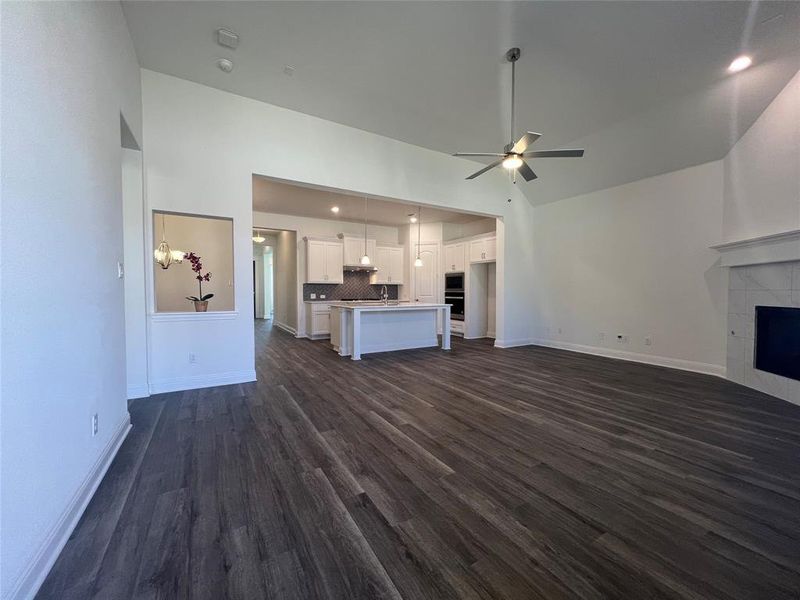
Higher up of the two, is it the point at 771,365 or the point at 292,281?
the point at 292,281

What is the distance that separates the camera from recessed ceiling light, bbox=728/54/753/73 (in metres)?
3.13

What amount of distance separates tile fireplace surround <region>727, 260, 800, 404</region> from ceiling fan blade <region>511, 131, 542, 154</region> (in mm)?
3224

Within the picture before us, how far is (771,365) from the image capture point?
3.60 meters

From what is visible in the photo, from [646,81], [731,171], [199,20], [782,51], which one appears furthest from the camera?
[731,171]

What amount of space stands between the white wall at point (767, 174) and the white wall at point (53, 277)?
20.1 feet

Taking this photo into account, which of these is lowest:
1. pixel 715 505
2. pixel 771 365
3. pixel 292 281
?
pixel 715 505

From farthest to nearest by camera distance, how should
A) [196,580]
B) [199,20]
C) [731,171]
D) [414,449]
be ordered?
[731,171], [199,20], [414,449], [196,580]

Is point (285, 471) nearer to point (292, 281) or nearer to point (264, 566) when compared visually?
point (264, 566)

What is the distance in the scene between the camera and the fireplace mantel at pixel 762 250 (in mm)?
3293

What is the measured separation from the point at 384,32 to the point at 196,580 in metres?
4.03

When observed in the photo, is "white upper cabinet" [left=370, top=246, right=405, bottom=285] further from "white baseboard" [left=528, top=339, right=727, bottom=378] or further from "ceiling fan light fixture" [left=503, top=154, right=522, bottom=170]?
"ceiling fan light fixture" [left=503, top=154, right=522, bottom=170]

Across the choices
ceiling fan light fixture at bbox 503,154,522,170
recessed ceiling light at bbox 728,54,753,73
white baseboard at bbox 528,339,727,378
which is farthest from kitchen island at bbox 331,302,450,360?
recessed ceiling light at bbox 728,54,753,73

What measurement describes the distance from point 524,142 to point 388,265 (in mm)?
6051

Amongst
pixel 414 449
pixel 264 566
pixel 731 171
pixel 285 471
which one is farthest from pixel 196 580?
pixel 731 171
